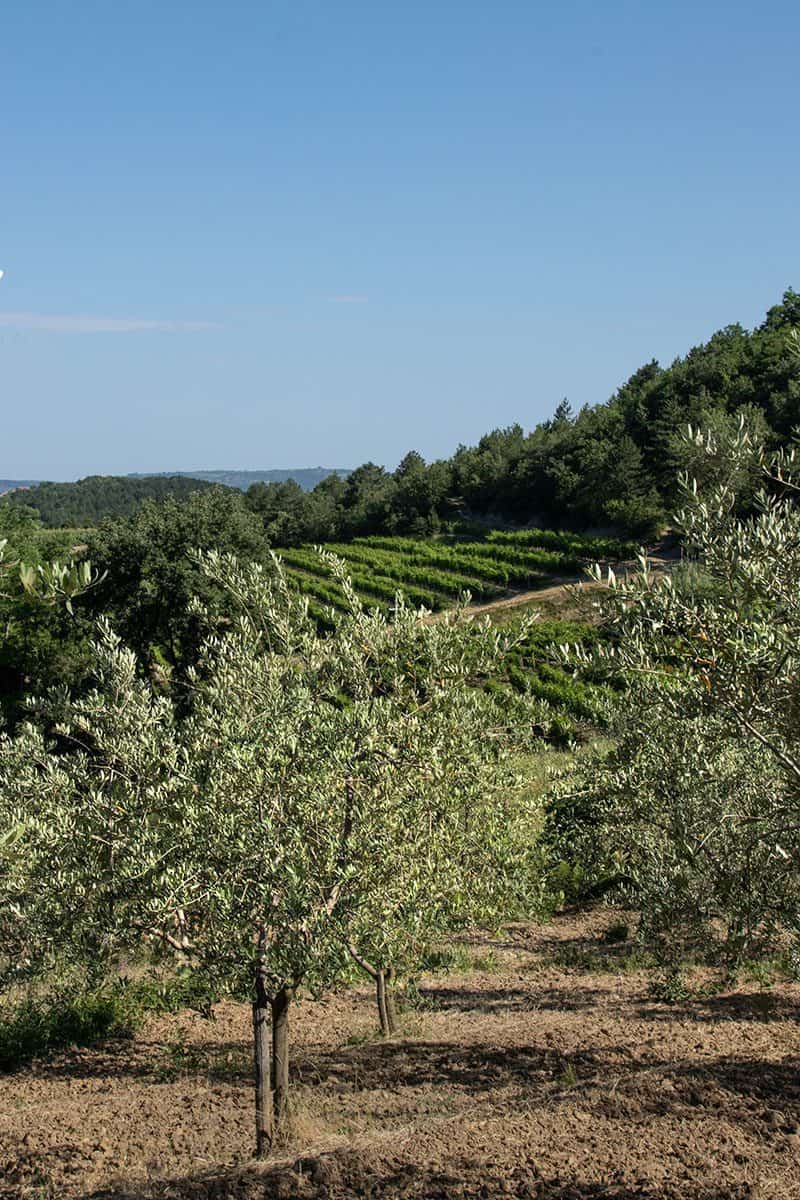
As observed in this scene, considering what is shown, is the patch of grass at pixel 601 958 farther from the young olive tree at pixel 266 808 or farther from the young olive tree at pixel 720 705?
the young olive tree at pixel 266 808

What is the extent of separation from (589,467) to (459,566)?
38.4 ft

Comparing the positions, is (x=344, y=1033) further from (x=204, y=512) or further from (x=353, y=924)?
(x=204, y=512)

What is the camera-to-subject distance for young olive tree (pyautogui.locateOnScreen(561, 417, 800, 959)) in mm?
6543

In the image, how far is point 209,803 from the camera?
7.66 metres

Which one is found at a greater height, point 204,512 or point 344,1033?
point 204,512

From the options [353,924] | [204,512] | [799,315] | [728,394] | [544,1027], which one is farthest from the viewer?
[799,315]

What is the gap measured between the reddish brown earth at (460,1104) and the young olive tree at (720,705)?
5.93 feet

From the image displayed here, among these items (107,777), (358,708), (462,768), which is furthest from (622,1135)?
(107,777)

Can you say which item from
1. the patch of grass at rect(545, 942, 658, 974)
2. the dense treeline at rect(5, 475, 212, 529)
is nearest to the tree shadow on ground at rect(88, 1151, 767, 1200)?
the patch of grass at rect(545, 942, 658, 974)

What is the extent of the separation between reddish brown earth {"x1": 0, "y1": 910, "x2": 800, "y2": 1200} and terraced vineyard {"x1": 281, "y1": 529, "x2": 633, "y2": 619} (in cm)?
3921

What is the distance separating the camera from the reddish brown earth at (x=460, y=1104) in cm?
815

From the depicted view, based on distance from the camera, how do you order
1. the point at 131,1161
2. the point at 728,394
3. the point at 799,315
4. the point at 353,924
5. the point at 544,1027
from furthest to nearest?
the point at 799,315, the point at 728,394, the point at 544,1027, the point at 131,1161, the point at 353,924

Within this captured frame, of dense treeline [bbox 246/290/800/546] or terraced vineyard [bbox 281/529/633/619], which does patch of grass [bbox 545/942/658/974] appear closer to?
dense treeline [bbox 246/290/800/546]

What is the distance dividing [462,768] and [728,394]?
6247 centimetres
